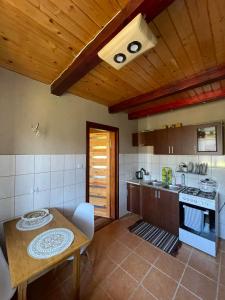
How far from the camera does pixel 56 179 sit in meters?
2.00

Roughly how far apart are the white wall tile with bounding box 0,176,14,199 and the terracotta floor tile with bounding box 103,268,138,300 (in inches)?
57.0

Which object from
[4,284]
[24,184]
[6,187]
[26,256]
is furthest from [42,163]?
[4,284]

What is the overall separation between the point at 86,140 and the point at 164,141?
1491mm

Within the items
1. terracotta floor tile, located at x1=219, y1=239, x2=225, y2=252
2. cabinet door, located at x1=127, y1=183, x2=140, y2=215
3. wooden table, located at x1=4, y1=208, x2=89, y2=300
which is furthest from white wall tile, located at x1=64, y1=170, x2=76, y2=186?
terracotta floor tile, located at x1=219, y1=239, x2=225, y2=252

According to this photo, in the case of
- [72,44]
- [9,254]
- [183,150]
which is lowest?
[9,254]

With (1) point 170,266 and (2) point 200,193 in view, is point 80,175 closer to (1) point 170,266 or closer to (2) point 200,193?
(1) point 170,266

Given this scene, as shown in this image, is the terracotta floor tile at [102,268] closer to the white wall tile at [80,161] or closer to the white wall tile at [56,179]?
the white wall tile at [56,179]

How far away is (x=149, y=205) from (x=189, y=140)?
1.40 meters

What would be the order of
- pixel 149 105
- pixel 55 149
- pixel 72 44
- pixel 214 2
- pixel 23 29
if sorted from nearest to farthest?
pixel 214 2
pixel 23 29
pixel 72 44
pixel 55 149
pixel 149 105

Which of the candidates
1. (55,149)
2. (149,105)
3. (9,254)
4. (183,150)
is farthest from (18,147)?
(183,150)

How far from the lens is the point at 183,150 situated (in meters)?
2.47

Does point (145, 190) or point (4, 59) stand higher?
point (4, 59)

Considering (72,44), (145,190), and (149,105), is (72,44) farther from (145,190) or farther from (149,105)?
(145,190)

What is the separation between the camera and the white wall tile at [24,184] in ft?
5.40
